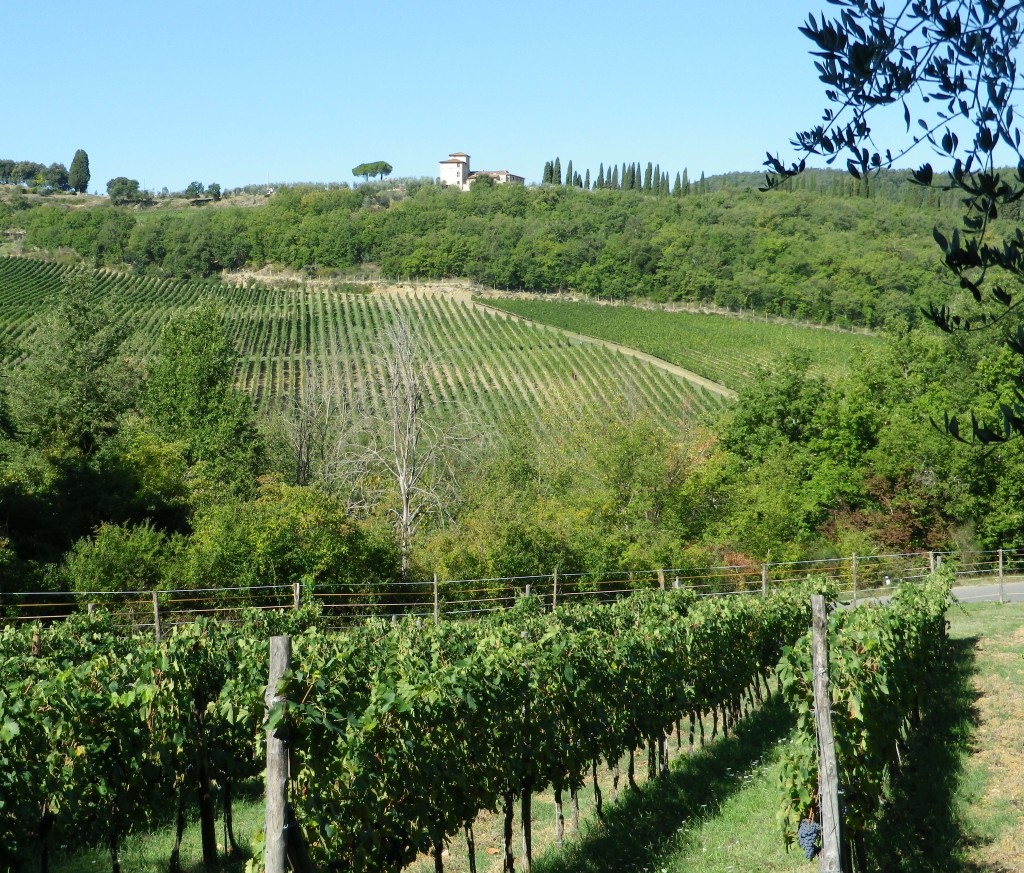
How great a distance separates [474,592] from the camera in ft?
74.1

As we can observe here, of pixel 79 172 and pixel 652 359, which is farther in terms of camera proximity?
pixel 79 172

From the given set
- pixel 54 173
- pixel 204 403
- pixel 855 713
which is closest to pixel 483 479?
pixel 204 403

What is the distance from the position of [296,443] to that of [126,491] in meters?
12.5

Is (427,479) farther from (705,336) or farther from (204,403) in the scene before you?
(705,336)

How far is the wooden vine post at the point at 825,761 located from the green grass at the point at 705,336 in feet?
180

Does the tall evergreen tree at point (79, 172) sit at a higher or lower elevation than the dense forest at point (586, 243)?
higher

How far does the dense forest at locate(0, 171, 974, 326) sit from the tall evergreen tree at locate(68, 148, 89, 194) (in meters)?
→ 72.4

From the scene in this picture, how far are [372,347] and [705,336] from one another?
25387mm

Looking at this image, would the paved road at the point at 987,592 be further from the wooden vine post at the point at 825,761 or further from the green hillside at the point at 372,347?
the green hillside at the point at 372,347

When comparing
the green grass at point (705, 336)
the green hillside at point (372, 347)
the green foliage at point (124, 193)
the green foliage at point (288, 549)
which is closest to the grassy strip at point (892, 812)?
the green foliage at point (288, 549)

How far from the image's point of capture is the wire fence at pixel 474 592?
1794cm

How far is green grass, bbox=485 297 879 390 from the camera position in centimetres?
6612

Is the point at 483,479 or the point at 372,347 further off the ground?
the point at 372,347

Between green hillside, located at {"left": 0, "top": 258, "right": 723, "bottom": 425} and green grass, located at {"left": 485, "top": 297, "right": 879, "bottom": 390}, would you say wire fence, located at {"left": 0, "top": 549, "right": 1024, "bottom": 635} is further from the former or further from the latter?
green grass, located at {"left": 485, "top": 297, "right": 879, "bottom": 390}
